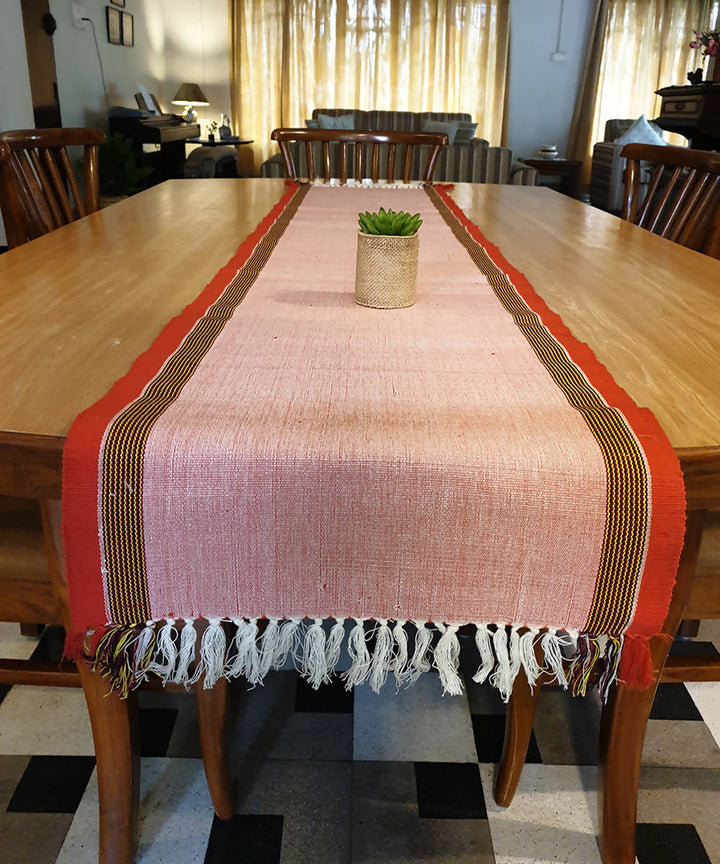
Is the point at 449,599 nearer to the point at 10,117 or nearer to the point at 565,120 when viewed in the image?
the point at 10,117

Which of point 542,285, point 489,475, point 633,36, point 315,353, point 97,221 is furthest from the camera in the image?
point 633,36

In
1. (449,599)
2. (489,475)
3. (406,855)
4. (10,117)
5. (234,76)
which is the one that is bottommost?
(406,855)

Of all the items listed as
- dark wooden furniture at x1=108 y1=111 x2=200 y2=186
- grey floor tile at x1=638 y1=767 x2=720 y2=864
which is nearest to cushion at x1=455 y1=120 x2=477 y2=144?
dark wooden furniture at x1=108 y1=111 x2=200 y2=186

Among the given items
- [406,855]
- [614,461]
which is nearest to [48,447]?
[614,461]

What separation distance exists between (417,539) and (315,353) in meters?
0.29

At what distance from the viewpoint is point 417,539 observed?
2.05 feet

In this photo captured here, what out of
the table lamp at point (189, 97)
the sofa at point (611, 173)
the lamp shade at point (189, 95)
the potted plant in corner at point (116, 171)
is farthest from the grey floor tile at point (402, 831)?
the lamp shade at point (189, 95)

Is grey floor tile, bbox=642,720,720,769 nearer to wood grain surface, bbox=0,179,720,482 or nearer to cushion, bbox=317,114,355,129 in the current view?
wood grain surface, bbox=0,179,720,482

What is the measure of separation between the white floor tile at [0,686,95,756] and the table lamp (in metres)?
5.86

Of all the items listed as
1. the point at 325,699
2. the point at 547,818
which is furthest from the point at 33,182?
the point at 547,818

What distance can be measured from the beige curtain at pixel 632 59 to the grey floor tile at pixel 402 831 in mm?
7104

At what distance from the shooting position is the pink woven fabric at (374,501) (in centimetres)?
60

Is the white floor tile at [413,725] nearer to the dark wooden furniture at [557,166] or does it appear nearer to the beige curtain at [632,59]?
the dark wooden furniture at [557,166]

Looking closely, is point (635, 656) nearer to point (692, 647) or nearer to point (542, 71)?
point (692, 647)
